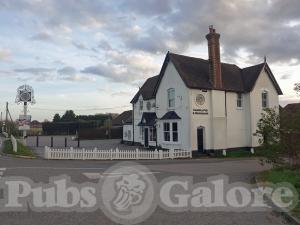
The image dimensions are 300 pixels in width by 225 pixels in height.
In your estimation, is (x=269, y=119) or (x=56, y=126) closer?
(x=269, y=119)

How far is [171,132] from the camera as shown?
1272 inches

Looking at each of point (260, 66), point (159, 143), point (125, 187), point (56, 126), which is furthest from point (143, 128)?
point (56, 126)

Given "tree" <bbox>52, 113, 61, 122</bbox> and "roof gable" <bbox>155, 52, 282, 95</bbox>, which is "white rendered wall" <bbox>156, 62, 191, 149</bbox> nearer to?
"roof gable" <bbox>155, 52, 282, 95</bbox>

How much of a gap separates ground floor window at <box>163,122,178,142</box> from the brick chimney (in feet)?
15.9

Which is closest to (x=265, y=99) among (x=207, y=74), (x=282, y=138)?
(x=207, y=74)

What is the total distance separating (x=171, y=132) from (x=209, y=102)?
417 centimetres

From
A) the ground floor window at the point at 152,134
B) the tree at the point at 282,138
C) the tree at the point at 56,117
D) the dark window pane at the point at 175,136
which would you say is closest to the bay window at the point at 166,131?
the dark window pane at the point at 175,136

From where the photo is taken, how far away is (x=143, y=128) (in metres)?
39.7

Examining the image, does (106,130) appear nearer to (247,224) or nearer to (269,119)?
(269,119)

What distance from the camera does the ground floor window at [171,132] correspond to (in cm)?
3200

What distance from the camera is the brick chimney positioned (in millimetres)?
31734

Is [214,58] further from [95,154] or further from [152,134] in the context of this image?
[95,154]

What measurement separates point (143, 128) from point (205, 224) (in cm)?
3176
